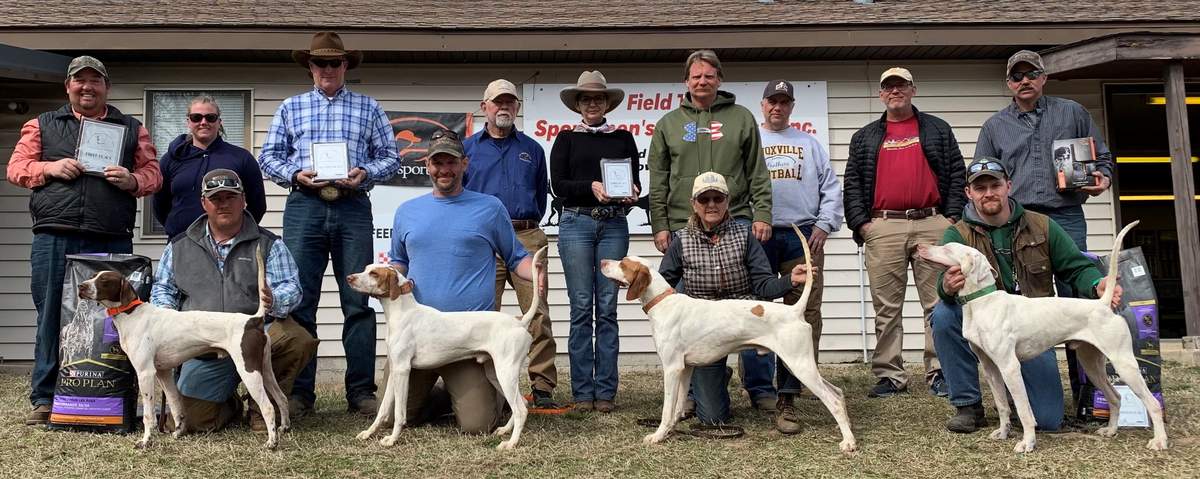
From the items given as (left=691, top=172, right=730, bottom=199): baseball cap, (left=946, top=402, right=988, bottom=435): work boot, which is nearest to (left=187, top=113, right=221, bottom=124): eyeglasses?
(left=691, top=172, right=730, bottom=199): baseball cap

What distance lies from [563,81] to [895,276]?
3.77 meters

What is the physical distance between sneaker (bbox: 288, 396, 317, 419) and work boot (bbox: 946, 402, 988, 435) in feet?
11.6

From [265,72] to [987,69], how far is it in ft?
22.0

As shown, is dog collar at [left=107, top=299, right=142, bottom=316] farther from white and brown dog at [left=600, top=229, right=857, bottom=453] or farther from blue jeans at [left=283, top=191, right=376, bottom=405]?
white and brown dog at [left=600, top=229, right=857, bottom=453]

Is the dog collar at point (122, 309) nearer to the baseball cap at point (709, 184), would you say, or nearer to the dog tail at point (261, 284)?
the dog tail at point (261, 284)

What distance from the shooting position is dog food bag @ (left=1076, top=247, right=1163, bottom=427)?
13.9 ft

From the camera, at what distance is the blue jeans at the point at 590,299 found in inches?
202

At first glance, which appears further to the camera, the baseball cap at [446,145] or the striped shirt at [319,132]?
the striped shirt at [319,132]

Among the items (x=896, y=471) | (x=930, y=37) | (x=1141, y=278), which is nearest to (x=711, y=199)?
(x=896, y=471)

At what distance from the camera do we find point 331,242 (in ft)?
16.7

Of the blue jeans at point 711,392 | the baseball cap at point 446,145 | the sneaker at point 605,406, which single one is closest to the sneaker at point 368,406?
the sneaker at point 605,406

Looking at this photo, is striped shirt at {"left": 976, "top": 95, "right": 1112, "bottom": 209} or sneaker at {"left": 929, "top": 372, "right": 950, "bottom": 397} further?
sneaker at {"left": 929, "top": 372, "right": 950, "bottom": 397}

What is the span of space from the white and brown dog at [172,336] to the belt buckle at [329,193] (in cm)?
88

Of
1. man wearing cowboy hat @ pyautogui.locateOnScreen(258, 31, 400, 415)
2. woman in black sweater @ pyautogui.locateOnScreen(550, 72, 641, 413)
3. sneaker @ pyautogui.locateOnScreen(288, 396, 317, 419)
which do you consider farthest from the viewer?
woman in black sweater @ pyautogui.locateOnScreen(550, 72, 641, 413)
